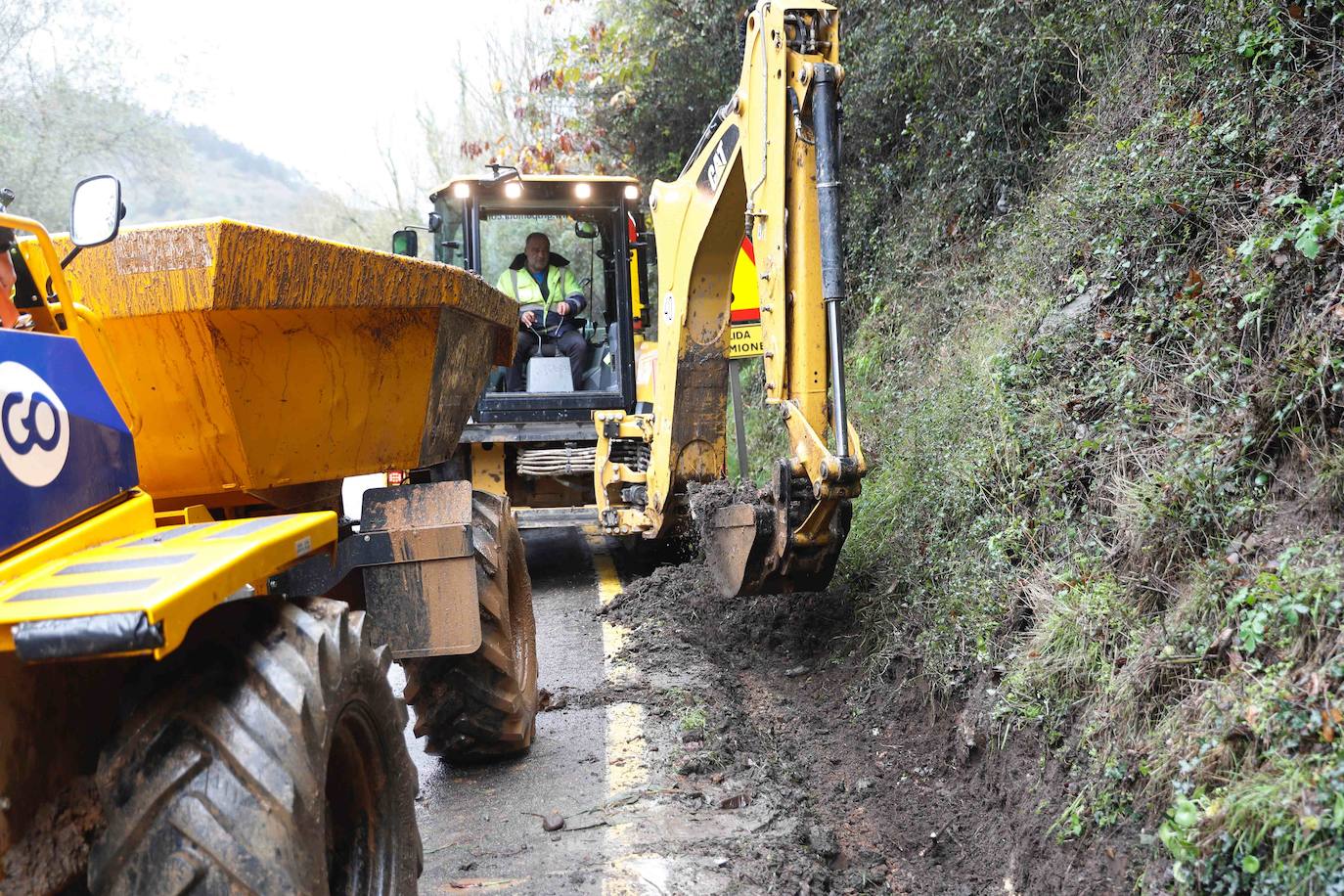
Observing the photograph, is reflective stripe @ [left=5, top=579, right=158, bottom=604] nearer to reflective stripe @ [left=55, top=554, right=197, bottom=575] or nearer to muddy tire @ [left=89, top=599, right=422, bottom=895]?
reflective stripe @ [left=55, top=554, right=197, bottom=575]

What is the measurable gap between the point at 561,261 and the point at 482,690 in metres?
4.93

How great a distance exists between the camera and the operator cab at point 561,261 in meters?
8.57

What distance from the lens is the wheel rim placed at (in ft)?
9.21

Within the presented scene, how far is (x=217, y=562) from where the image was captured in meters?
2.21

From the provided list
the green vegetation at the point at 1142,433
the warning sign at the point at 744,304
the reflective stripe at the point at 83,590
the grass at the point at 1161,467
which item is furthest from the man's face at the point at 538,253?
the reflective stripe at the point at 83,590

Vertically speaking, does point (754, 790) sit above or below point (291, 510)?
below

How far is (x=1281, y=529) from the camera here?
316 cm

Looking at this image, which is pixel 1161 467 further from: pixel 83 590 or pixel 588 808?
pixel 83 590

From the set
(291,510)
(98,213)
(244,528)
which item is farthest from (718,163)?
(244,528)

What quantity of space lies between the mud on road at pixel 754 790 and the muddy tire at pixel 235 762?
1.42 meters

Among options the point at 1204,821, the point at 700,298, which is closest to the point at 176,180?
the point at 700,298

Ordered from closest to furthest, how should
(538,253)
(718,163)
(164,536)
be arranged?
(164,536) → (718,163) → (538,253)

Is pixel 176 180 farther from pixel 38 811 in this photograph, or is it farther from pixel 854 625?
pixel 38 811

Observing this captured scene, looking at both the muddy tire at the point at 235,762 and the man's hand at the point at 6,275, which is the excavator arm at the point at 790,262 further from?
the man's hand at the point at 6,275
